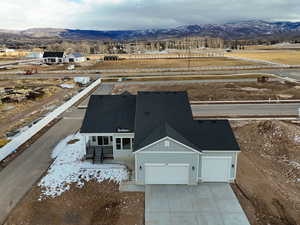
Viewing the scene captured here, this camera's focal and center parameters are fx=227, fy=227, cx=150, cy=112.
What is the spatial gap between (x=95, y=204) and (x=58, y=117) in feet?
53.1

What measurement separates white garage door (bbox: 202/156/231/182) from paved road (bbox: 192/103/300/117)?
12701 mm

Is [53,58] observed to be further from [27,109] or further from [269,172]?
[269,172]

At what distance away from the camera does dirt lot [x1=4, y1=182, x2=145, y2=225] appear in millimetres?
10344

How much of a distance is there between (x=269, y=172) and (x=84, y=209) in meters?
11.2

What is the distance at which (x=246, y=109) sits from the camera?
87.4 ft

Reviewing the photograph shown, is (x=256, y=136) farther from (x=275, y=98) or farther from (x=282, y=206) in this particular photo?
(x=275, y=98)

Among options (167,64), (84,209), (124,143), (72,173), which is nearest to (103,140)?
(124,143)

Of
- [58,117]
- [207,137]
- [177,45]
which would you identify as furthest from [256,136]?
[177,45]

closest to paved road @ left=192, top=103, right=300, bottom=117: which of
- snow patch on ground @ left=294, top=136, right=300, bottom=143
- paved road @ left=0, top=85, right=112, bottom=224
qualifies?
snow patch on ground @ left=294, top=136, right=300, bottom=143

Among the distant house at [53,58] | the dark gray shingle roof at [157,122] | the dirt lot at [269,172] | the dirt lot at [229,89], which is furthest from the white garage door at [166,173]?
the distant house at [53,58]

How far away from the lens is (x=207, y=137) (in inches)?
512

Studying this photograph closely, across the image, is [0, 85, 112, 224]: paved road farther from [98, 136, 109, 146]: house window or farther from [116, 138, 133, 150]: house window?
[116, 138, 133, 150]: house window

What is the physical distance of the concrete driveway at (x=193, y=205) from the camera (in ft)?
33.3

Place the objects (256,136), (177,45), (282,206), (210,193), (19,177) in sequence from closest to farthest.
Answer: (282,206), (210,193), (19,177), (256,136), (177,45)
